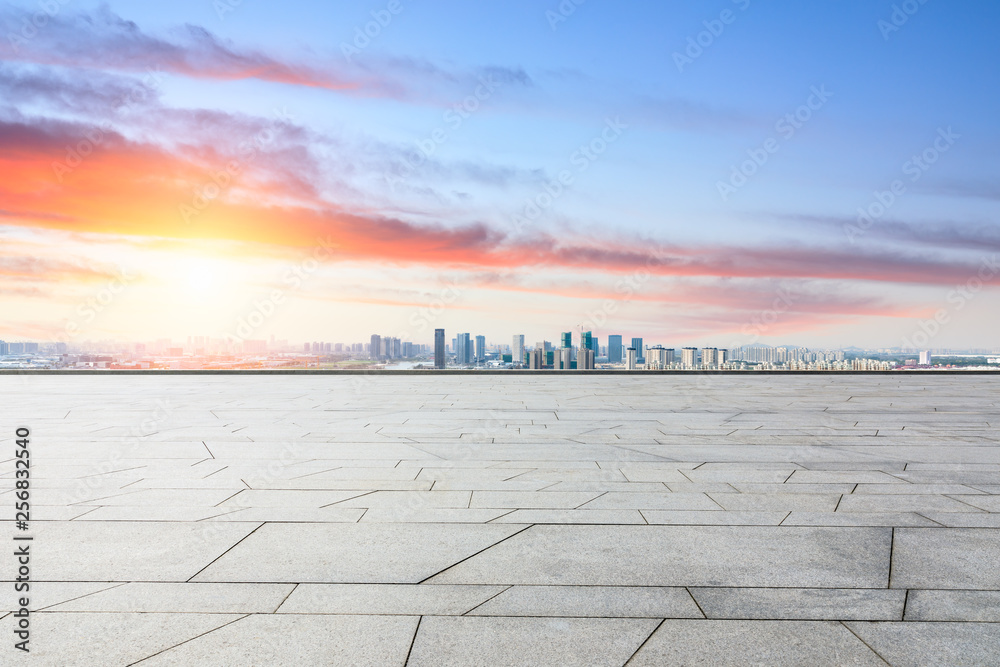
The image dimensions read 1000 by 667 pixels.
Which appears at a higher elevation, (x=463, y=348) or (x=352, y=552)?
(x=463, y=348)

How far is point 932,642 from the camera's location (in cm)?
346

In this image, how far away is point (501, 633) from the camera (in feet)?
11.6

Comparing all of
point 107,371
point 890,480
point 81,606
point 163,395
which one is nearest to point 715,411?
point 890,480

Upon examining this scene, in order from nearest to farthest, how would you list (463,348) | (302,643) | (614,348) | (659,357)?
(302,643) < (659,357) < (463,348) < (614,348)

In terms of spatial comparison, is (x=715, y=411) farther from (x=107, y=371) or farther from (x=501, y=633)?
(x=107, y=371)

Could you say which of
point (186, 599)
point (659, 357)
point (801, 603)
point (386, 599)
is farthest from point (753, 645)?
point (659, 357)

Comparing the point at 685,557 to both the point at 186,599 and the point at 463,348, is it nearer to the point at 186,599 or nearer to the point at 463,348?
the point at 186,599

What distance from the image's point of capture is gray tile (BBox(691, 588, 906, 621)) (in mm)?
3775

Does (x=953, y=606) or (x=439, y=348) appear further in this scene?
(x=439, y=348)

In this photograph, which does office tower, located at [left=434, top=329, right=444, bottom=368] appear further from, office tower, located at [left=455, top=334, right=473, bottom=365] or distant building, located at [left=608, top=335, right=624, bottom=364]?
distant building, located at [left=608, top=335, right=624, bottom=364]

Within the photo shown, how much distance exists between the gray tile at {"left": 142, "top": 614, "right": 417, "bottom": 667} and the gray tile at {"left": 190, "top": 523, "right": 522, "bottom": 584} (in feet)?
1.88

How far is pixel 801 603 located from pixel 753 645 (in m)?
0.73

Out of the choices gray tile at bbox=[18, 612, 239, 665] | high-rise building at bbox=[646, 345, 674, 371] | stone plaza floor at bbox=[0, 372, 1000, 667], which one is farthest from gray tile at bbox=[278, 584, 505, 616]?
high-rise building at bbox=[646, 345, 674, 371]

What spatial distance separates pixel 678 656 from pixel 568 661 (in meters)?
0.57
